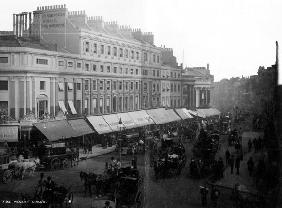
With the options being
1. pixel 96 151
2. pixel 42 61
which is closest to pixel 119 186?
pixel 96 151

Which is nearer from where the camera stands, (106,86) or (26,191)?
(26,191)

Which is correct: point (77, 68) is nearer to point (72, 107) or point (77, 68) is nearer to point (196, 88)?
point (72, 107)

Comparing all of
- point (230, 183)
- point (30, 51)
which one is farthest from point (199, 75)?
point (230, 183)

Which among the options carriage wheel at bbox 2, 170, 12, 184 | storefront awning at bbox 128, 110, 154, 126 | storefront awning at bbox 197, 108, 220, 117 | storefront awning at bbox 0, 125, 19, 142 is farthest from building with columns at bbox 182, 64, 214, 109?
carriage wheel at bbox 2, 170, 12, 184

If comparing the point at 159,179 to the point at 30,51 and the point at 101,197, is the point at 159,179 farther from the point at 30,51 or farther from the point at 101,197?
the point at 30,51

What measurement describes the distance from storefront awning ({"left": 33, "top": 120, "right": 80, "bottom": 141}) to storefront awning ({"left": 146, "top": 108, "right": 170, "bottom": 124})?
11.9m

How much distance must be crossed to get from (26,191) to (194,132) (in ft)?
67.5

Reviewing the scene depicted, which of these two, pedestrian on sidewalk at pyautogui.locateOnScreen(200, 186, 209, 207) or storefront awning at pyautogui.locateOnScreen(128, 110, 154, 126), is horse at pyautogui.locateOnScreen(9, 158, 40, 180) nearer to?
pedestrian on sidewalk at pyautogui.locateOnScreen(200, 186, 209, 207)

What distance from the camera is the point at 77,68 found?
28.7 m

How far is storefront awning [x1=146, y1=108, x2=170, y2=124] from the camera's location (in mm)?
35656

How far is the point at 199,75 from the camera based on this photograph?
52.0 meters

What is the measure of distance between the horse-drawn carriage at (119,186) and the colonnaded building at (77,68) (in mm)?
10678

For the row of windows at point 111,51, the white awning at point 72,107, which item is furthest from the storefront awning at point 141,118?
the white awning at point 72,107

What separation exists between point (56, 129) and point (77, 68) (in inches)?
262
